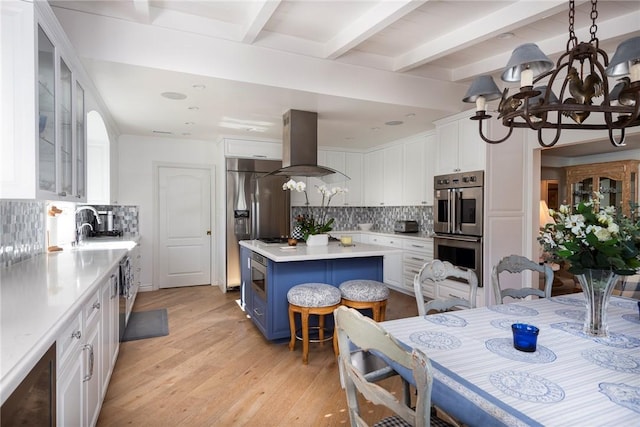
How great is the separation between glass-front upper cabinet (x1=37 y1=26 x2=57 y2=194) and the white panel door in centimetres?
367

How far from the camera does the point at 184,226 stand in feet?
18.9

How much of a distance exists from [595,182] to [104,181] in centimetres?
805

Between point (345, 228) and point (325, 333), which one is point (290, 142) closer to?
point (325, 333)

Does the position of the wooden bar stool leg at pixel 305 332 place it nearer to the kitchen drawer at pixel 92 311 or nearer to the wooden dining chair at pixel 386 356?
the kitchen drawer at pixel 92 311

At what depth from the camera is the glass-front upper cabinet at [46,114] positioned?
72.8 inches

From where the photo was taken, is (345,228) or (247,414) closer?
(247,414)

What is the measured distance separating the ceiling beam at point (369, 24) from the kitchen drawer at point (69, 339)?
2.57 metres

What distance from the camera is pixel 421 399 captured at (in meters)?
0.91

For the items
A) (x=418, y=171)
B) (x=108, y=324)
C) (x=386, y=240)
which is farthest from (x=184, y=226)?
(x=418, y=171)

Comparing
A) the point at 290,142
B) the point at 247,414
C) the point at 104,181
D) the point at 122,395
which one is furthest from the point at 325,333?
the point at 104,181

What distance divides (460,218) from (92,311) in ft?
11.7

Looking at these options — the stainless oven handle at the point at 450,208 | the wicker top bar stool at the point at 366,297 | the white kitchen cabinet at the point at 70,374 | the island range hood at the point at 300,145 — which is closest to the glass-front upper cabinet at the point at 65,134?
the white kitchen cabinet at the point at 70,374

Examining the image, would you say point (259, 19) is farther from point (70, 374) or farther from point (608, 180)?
point (608, 180)

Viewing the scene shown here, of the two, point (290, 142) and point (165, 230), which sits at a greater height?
point (290, 142)
